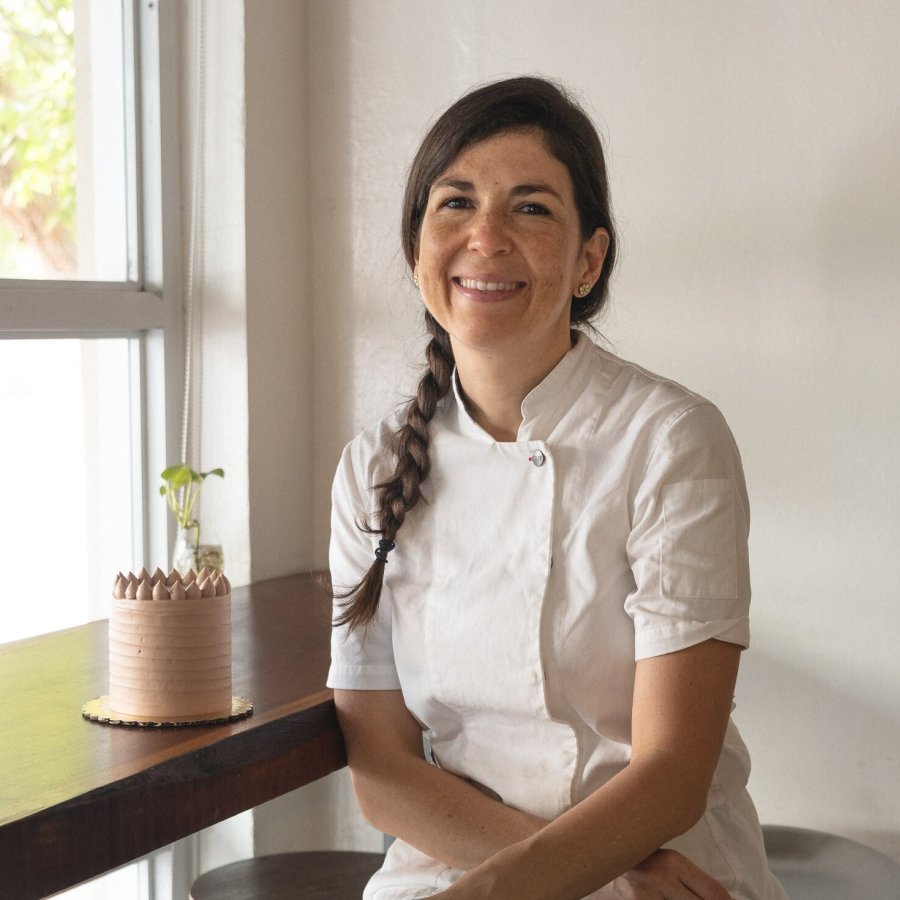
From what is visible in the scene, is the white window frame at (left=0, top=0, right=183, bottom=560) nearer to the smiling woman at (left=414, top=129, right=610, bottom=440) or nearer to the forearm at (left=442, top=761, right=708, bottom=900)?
the smiling woman at (left=414, top=129, right=610, bottom=440)

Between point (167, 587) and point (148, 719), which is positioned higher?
point (167, 587)

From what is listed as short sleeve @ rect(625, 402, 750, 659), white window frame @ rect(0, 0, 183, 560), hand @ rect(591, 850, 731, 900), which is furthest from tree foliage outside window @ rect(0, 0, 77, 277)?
hand @ rect(591, 850, 731, 900)

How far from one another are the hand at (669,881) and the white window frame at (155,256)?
130 cm

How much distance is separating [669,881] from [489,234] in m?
0.67

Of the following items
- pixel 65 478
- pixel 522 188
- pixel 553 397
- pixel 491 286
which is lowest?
pixel 65 478

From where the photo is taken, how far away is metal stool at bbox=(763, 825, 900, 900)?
5.49ft

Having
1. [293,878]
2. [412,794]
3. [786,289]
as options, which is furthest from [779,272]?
[293,878]

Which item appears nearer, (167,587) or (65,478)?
(167,587)

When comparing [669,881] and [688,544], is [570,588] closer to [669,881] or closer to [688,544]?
[688,544]

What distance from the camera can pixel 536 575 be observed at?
130 cm

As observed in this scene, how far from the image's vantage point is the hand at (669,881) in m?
1.18

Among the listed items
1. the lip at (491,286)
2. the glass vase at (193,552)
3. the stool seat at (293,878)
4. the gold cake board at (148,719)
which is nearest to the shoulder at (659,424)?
the lip at (491,286)

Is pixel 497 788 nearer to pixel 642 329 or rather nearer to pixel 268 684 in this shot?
pixel 268 684

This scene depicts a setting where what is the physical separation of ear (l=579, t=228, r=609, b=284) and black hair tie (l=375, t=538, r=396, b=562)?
369 millimetres
